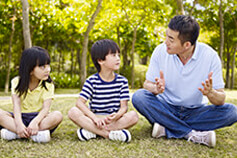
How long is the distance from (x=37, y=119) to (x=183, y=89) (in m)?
1.43

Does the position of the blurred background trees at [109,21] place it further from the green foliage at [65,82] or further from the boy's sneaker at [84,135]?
the boy's sneaker at [84,135]

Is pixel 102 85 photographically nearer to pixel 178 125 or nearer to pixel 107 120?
pixel 107 120

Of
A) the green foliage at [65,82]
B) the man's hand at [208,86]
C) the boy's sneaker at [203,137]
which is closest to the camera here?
the man's hand at [208,86]

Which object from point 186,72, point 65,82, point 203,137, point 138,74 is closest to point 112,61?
point 186,72

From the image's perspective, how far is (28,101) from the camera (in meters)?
2.68

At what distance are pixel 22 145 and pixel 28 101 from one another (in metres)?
0.51

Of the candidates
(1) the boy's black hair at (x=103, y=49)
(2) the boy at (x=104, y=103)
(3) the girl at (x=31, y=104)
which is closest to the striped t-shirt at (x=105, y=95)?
(2) the boy at (x=104, y=103)

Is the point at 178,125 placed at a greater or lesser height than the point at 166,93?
lesser

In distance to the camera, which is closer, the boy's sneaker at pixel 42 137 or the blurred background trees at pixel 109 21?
the boy's sneaker at pixel 42 137

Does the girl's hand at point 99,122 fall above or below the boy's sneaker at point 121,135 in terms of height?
above

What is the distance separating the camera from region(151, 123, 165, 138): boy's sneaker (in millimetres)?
2639

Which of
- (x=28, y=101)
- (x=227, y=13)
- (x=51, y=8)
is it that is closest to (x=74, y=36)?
(x=51, y=8)

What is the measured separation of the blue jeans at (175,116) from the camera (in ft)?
8.62

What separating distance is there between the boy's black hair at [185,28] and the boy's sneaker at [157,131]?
846mm
